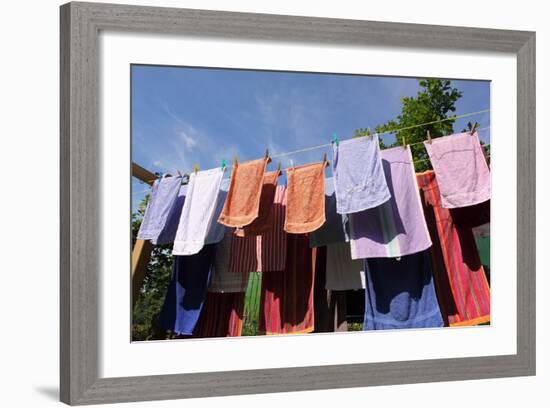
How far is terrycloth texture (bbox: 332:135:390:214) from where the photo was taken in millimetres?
4789

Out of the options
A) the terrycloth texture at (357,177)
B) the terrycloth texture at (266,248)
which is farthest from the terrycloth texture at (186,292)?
the terrycloth texture at (357,177)

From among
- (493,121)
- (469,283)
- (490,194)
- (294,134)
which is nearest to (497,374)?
(469,283)

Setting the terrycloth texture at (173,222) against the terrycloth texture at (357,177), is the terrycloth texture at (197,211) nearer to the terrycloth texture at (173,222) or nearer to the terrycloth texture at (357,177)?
the terrycloth texture at (173,222)

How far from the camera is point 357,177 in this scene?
4.81 m

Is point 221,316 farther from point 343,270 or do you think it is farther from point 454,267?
point 454,267

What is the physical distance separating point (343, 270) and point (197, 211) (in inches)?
32.1

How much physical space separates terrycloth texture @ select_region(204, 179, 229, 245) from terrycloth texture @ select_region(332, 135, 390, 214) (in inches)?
21.5

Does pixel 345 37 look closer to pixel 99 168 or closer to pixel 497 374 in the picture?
pixel 99 168

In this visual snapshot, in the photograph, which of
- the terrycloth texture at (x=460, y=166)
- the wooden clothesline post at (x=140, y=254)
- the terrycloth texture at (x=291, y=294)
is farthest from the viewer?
the terrycloth texture at (x=460, y=166)


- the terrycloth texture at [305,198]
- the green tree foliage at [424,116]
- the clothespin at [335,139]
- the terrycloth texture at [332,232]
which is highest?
the green tree foliage at [424,116]

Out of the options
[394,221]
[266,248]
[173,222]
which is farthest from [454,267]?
[173,222]

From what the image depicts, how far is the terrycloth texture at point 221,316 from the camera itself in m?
4.58

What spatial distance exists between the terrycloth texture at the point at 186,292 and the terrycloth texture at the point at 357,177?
2.25ft

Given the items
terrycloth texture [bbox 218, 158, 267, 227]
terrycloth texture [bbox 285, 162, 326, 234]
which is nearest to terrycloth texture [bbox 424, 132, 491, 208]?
terrycloth texture [bbox 285, 162, 326, 234]
